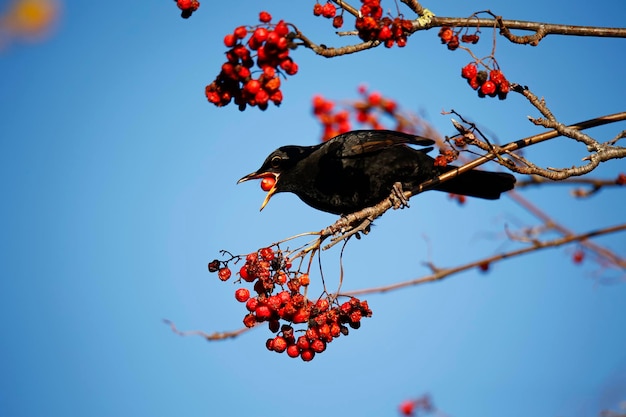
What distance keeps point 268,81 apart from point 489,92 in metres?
1.19

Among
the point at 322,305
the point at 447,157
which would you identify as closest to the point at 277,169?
the point at 447,157

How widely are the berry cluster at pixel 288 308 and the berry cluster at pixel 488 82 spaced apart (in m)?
1.29

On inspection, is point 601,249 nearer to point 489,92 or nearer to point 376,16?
point 489,92

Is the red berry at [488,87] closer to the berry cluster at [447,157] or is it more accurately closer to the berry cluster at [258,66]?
the berry cluster at [447,157]

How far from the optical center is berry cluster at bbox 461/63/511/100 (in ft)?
10.1

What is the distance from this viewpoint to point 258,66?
8.64 feet

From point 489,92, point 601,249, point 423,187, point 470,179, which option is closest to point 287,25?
point 489,92

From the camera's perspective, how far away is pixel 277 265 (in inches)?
120

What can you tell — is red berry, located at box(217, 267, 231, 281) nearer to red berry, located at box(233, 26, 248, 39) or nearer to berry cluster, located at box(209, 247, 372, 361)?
berry cluster, located at box(209, 247, 372, 361)

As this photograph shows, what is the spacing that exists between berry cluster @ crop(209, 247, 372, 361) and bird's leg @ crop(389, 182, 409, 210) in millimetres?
1150

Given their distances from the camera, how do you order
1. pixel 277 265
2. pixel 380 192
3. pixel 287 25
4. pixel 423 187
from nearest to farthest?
pixel 287 25 → pixel 277 265 → pixel 423 187 → pixel 380 192

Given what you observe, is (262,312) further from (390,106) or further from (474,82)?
(390,106)

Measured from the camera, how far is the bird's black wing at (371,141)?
15.3 feet

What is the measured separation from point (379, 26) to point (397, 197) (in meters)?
1.88
